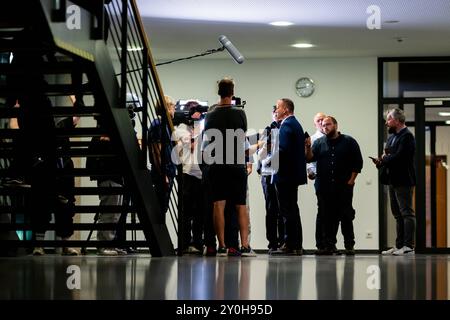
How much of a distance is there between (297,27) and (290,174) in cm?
382

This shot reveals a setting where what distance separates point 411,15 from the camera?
11156mm

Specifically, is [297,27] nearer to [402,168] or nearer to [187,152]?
[402,168]

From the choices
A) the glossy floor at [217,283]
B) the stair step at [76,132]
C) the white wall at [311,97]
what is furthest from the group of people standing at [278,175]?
the white wall at [311,97]

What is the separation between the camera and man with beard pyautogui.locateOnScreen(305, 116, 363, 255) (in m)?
9.52

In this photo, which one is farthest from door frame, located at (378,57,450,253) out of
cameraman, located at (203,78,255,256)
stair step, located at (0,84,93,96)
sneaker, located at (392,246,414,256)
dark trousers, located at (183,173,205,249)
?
stair step, located at (0,84,93,96)

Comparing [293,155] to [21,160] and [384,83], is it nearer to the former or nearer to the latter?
[21,160]

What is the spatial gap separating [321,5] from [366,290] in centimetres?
726

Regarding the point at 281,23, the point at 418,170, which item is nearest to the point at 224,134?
the point at 281,23

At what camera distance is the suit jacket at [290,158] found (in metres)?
8.70

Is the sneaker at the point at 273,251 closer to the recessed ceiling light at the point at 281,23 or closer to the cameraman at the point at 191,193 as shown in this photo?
the cameraman at the point at 191,193

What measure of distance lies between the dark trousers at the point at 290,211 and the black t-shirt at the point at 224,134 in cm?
86

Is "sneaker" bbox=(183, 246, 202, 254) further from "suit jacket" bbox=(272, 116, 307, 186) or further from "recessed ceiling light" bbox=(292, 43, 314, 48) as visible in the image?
"recessed ceiling light" bbox=(292, 43, 314, 48)

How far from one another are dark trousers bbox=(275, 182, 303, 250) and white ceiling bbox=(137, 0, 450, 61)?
2.71m
